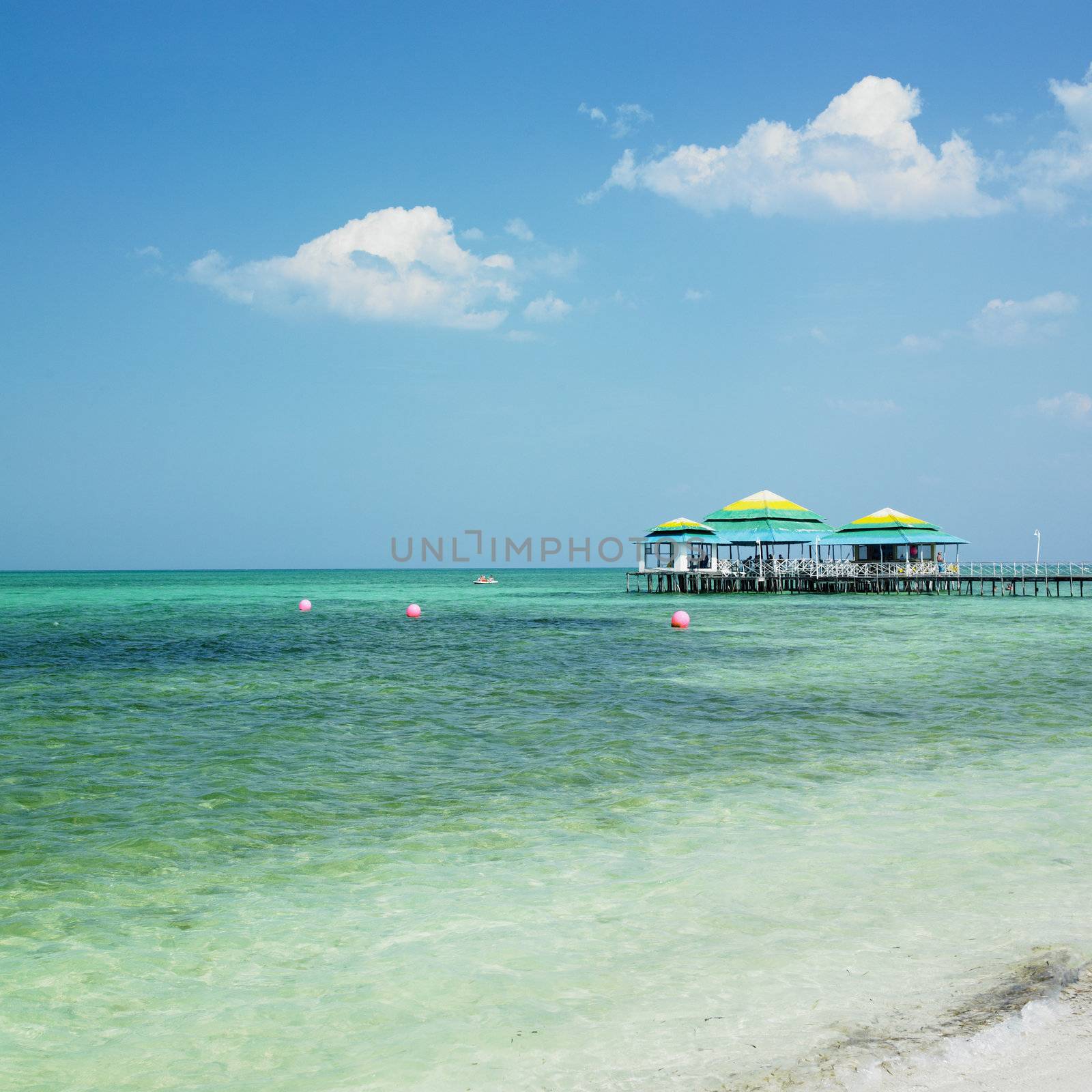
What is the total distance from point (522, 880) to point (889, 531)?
38.7 metres

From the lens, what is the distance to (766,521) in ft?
139

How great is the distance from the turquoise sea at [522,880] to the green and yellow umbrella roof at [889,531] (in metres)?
28.4

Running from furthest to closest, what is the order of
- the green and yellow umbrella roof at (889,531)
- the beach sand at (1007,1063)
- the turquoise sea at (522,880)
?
the green and yellow umbrella roof at (889,531), the turquoise sea at (522,880), the beach sand at (1007,1063)

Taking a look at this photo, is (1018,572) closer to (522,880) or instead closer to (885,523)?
(885,523)

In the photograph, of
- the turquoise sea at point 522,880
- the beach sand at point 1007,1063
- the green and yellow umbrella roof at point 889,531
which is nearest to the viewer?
the beach sand at point 1007,1063

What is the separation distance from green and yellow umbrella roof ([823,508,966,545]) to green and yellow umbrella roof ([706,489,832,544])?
1346 mm

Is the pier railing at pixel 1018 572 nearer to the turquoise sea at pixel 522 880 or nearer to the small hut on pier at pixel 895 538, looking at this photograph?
the small hut on pier at pixel 895 538

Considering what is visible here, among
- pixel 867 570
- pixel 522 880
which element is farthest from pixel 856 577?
pixel 522 880

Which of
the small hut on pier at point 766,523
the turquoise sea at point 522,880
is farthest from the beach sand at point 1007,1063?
the small hut on pier at point 766,523

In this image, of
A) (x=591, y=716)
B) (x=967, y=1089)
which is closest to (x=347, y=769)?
(x=591, y=716)

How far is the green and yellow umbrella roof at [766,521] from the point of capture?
137 ft

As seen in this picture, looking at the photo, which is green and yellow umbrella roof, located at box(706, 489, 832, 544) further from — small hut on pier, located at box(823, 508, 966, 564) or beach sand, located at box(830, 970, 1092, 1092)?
beach sand, located at box(830, 970, 1092, 1092)

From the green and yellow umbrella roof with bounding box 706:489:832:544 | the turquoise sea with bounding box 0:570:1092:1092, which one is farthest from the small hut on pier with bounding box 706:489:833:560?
the turquoise sea with bounding box 0:570:1092:1092

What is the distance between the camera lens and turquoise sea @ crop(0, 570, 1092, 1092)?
3.56 meters
